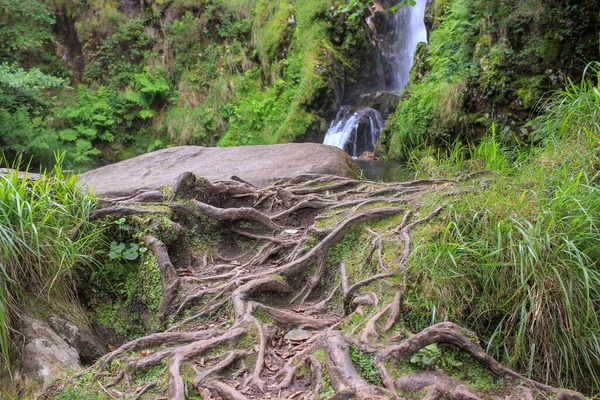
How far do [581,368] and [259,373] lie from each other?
5.98 ft

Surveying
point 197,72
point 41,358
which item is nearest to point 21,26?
point 197,72

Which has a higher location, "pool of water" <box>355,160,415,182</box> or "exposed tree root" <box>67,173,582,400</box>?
"exposed tree root" <box>67,173,582,400</box>

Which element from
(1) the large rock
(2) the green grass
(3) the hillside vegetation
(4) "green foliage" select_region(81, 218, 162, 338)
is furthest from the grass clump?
(1) the large rock

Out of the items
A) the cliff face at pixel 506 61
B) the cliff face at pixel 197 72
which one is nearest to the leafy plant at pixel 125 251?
the cliff face at pixel 506 61

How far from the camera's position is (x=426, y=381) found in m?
2.58

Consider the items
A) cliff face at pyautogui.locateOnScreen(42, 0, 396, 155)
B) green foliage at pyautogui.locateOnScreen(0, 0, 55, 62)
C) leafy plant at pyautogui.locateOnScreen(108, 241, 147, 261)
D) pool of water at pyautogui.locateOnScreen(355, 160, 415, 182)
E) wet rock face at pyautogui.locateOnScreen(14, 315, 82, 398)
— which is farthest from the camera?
green foliage at pyautogui.locateOnScreen(0, 0, 55, 62)

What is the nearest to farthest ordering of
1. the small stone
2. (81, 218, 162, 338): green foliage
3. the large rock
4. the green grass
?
the small stone → the green grass → (81, 218, 162, 338): green foliage → the large rock

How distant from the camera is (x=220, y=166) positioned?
24.7 ft

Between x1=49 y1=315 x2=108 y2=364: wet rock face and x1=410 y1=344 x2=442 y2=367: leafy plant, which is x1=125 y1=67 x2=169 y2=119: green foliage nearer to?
x1=49 y1=315 x2=108 y2=364: wet rock face

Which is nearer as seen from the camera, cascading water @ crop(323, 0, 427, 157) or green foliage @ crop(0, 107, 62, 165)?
cascading water @ crop(323, 0, 427, 157)

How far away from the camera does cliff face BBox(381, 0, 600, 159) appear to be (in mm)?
6539

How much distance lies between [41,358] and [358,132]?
31.3ft

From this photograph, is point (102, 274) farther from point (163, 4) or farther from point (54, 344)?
point (163, 4)

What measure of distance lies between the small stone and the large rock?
3.32m
